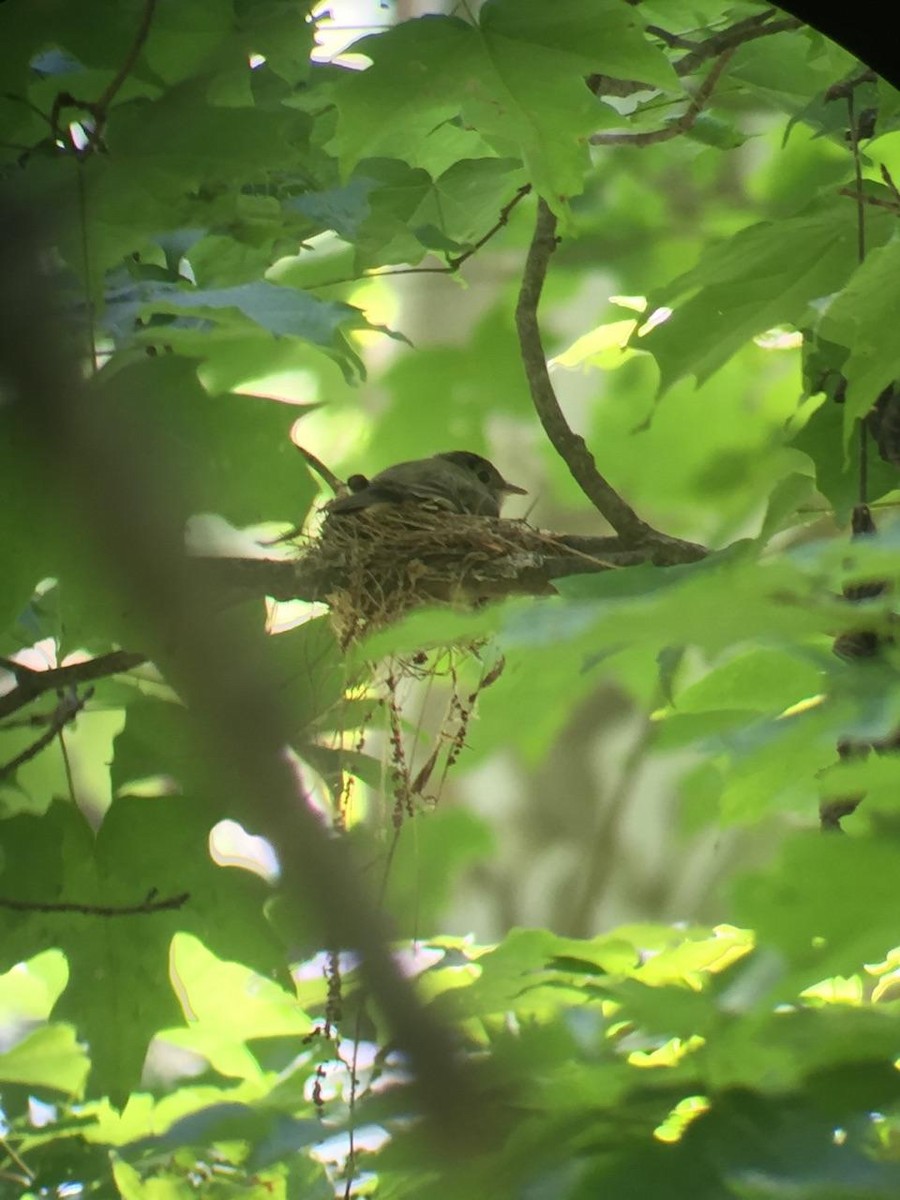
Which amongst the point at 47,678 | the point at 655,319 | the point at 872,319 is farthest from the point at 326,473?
the point at 872,319

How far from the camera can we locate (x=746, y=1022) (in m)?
0.68

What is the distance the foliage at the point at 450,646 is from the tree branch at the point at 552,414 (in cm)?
11

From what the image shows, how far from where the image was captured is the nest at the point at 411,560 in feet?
7.55

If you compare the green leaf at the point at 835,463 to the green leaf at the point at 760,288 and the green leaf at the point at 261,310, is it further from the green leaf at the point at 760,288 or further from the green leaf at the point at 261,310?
the green leaf at the point at 261,310

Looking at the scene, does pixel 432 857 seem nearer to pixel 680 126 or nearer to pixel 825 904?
pixel 680 126

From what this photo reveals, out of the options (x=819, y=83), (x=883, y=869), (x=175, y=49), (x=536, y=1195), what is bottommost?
(x=536, y=1195)

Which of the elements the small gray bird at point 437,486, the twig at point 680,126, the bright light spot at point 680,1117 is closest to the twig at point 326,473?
the small gray bird at point 437,486

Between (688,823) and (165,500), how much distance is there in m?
1.28

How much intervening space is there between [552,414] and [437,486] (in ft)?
2.62

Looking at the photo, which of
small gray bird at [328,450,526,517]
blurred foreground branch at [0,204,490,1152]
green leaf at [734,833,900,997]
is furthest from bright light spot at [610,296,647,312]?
blurred foreground branch at [0,204,490,1152]

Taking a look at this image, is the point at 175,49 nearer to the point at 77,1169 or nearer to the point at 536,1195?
the point at 77,1169

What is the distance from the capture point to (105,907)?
1.66m

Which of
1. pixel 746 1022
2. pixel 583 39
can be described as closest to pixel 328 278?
pixel 583 39

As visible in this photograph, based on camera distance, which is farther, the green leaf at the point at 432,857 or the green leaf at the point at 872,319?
the green leaf at the point at 432,857
